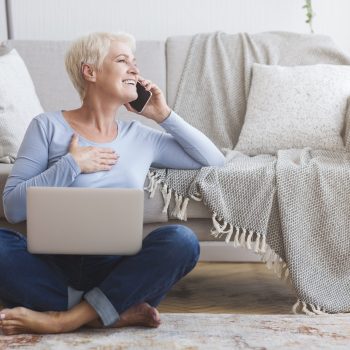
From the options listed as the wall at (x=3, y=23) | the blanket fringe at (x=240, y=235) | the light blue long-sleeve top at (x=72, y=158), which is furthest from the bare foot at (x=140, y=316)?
the wall at (x=3, y=23)

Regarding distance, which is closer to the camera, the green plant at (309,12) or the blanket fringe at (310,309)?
the blanket fringe at (310,309)

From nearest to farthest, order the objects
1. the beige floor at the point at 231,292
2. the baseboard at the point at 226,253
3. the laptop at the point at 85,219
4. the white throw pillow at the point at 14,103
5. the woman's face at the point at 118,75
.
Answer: the laptop at the point at 85,219, the woman's face at the point at 118,75, the beige floor at the point at 231,292, the white throw pillow at the point at 14,103, the baseboard at the point at 226,253

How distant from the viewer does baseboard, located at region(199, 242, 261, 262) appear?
2.80 metres

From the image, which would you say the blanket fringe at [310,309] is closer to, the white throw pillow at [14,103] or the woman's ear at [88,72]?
the woman's ear at [88,72]

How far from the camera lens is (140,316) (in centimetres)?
157

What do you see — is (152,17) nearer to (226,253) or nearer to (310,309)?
(226,253)

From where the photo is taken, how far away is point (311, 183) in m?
1.93

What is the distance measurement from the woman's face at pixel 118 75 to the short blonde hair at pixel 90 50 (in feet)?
0.05

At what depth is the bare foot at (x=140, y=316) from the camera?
5.12 feet

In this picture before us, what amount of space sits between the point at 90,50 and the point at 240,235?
2.29ft

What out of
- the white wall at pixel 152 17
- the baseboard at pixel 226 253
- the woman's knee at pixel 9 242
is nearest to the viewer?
the woman's knee at pixel 9 242

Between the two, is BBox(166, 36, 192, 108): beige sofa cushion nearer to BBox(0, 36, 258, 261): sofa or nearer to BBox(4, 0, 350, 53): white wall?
BBox(0, 36, 258, 261): sofa

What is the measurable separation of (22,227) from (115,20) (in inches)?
52.5

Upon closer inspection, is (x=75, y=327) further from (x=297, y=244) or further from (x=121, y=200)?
(x=297, y=244)
